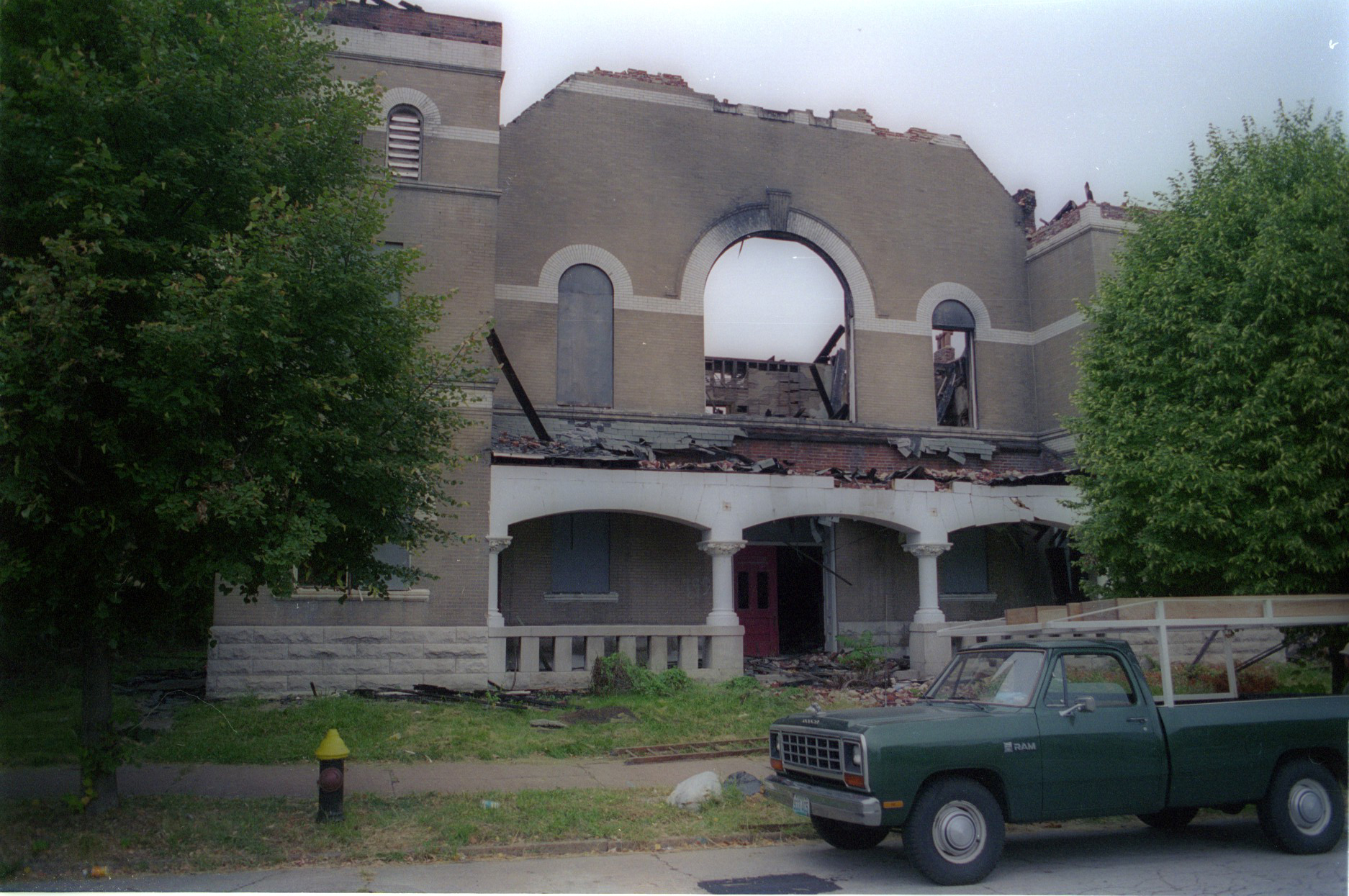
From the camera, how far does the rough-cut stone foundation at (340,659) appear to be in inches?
563

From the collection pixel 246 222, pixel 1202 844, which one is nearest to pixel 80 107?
pixel 246 222

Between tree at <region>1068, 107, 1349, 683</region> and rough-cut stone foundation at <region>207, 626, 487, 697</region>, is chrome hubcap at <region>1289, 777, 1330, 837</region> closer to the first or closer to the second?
tree at <region>1068, 107, 1349, 683</region>

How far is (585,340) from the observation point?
19016 millimetres

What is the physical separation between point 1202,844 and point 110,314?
9.95 meters

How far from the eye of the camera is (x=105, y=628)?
835 cm

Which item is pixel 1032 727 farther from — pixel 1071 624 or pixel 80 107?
pixel 80 107

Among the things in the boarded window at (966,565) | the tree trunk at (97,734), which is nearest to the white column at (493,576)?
the tree trunk at (97,734)

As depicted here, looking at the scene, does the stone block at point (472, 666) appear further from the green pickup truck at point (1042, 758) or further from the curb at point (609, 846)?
the green pickup truck at point (1042, 758)

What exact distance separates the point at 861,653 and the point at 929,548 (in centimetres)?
221

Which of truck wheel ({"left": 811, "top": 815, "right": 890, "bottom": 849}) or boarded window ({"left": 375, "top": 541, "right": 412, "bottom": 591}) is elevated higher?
boarded window ({"left": 375, "top": 541, "right": 412, "bottom": 591})

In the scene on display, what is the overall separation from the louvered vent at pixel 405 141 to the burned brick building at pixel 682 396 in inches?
1.7

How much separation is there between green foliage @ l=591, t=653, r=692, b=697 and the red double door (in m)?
4.99

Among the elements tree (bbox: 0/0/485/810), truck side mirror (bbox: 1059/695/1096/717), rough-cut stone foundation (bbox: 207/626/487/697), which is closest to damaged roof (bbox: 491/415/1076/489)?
rough-cut stone foundation (bbox: 207/626/487/697)

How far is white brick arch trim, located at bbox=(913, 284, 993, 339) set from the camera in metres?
21.1
